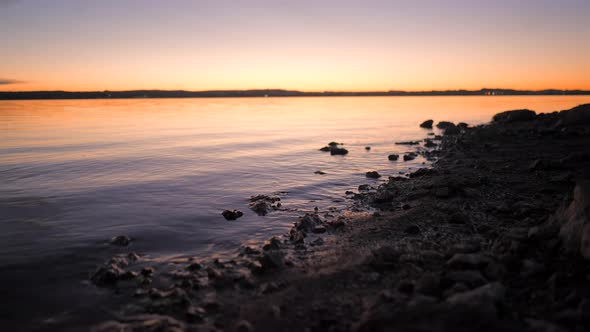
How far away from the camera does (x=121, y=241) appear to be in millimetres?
8758

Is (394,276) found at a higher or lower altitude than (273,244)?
higher

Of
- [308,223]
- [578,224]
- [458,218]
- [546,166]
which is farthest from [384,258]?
[546,166]

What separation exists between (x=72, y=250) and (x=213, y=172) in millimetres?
10063

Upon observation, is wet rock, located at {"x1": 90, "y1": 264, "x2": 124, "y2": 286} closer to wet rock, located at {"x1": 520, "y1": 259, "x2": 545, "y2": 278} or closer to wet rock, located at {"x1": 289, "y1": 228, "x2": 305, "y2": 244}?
wet rock, located at {"x1": 289, "y1": 228, "x2": 305, "y2": 244}

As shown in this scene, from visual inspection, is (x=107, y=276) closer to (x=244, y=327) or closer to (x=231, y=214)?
(x=244, y=327)

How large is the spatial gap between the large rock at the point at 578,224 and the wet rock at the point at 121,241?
9705 mm

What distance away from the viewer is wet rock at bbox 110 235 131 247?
28.6ft

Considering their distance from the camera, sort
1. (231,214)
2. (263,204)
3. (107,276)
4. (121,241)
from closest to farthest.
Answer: (107,276) < (121,241) < (231,214) < (263,204)

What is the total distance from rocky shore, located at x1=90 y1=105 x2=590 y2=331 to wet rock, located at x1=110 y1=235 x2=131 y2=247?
0.03 metres

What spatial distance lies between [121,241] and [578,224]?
10058 millimetres

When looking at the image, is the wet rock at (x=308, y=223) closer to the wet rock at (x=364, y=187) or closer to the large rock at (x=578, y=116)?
the wet rock at (x=364, y=187)

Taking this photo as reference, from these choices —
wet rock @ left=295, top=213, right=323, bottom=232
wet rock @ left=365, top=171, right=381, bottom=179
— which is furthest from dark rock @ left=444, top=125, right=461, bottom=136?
wet rock @ left=295, top=213, right=323, bottom=232

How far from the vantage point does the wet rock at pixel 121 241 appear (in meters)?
8.71

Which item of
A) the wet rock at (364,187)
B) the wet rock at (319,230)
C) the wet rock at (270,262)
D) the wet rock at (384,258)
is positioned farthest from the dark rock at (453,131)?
the wet rock at (270,262)
